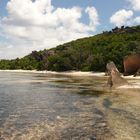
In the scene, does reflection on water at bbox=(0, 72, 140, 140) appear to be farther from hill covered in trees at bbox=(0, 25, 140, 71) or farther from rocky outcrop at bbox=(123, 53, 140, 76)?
hill covered in trees at bbox=(0, 25, 140, 71)

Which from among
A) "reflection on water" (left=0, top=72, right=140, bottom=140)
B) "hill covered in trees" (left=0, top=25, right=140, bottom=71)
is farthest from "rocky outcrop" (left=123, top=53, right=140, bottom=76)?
"reflection on water" (left=0, top=72, right=140, bottom=140)

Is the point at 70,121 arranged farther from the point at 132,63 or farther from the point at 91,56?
the point at 91,56

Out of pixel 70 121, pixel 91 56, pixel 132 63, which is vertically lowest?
pixel 70 121

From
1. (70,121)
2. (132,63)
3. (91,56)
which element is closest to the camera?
(70,121)

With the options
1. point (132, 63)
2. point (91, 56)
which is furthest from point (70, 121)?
point (91, 56)

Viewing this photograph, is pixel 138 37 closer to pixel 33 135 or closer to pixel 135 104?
pixel 135 104

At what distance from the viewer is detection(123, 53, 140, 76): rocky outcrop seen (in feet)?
229

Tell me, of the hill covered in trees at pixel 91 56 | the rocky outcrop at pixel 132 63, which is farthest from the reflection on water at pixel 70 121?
the hill covered in trees at pixel 91 56

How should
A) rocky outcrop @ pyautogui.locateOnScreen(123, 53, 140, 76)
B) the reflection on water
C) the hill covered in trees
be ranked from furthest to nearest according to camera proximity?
1. the hill covered in trees
2. rocky outcrop @ pyautogui.locateOnScreen(123, 53, 140, 76)
3. the reflection on water

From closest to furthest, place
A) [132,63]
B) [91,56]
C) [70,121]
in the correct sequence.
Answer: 1. [70,121]
2. [132,63]
3. [91,56]

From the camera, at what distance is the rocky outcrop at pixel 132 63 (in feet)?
229

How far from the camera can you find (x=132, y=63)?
71688 millimetres

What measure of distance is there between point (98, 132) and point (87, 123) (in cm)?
220

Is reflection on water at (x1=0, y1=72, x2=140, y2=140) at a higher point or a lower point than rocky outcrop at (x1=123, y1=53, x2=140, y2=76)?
lower
